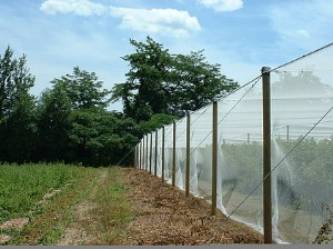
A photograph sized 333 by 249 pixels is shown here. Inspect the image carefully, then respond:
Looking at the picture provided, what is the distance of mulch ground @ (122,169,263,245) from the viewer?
6.51m

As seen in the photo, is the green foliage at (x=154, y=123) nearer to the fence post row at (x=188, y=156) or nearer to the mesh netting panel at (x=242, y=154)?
the fence post row at (x=188, y=156)

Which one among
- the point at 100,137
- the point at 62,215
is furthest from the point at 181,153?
the point at 100,137

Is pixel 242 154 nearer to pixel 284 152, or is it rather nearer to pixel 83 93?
pixel 284 152

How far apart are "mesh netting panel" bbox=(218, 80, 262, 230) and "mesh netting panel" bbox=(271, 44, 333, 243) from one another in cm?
79

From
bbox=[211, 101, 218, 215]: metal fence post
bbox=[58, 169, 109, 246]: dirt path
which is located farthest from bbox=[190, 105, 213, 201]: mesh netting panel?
bbox=[58, 169, 109, 246]: dirt path

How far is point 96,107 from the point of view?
1816 inches

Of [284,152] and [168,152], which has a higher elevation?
[168,152]

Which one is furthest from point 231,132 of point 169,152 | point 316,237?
point 169,152

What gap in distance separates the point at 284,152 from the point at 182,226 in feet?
6.68

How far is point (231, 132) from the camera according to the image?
8938 millimetres

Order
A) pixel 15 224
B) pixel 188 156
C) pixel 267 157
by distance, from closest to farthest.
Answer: pixel 267 157 < pixel 15 224 < pixel 188 156

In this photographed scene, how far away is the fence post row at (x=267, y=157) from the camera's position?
6375mm

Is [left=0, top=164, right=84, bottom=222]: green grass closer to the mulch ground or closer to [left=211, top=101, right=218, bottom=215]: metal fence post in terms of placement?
the mulch ground

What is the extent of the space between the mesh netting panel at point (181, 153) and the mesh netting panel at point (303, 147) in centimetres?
777
